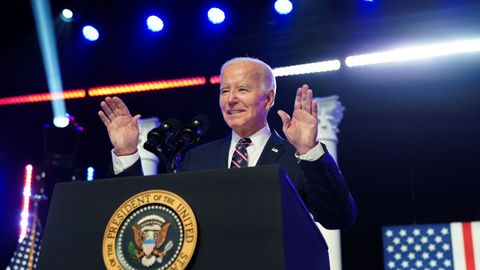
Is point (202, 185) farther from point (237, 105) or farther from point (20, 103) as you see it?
point (20, 103)

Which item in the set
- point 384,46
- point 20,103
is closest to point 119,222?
point 384,46

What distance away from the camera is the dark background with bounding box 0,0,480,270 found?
4578mm

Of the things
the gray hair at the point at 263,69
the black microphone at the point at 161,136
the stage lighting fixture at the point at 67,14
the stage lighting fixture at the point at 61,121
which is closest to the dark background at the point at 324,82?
the stage lighting fixture at the point at 67,14

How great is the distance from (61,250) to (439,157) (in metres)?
7.02

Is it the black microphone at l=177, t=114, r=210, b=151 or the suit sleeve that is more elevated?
the black microphone at l=177, t=114, r=210, b=151

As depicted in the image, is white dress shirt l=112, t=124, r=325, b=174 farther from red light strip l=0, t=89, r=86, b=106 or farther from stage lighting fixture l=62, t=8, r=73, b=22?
red light strip l=0, t=89, r=86, b=106

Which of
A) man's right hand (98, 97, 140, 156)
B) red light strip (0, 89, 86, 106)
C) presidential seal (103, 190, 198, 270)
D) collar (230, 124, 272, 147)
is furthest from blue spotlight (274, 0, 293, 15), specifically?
presidential seal (103, 190, 198, 270)

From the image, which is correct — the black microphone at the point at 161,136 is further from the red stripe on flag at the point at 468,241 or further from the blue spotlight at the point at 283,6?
the red stripe on flag at the point at 468,241

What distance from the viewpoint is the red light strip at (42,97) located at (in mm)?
5677

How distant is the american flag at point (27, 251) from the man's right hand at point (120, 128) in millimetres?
3611

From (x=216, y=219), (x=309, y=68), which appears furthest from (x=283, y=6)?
(x=216, y=219)

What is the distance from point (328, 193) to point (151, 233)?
1.84ft

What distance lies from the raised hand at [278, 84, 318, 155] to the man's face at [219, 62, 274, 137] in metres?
0.44

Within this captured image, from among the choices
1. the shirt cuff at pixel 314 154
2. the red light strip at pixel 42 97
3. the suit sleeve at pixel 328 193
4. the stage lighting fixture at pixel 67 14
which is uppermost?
the stage lighting fixture at pixel 67 14
